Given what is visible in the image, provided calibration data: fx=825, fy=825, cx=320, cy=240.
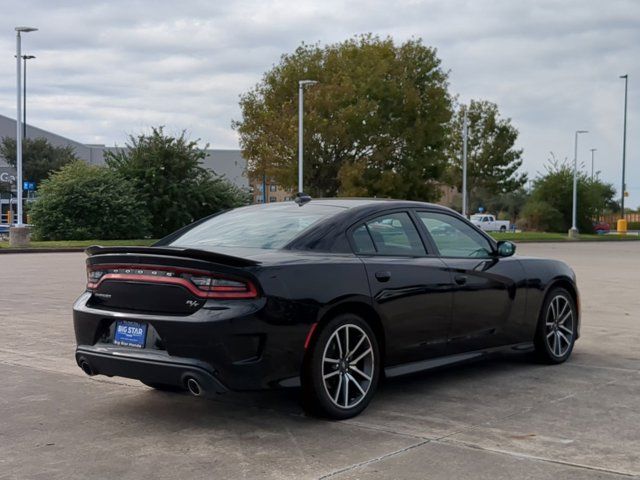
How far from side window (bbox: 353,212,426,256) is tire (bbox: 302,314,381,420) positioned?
2.06ft

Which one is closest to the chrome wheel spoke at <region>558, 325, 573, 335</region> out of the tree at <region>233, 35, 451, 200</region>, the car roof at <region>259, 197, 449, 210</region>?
the car roof at <region>259, 197, 449, 210</region>

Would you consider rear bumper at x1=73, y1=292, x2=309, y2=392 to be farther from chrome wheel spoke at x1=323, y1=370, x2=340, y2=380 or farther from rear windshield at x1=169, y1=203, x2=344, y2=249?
rear windshield at x1=169, y1=203, x2=344, y2=249

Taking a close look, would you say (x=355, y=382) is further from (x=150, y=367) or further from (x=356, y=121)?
(x=356, y=121)

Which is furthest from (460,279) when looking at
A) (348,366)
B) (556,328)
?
(556,328)

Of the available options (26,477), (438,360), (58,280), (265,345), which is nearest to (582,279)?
(58,280)

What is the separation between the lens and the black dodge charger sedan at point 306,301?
5078 millimetres

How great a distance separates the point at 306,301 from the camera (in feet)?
17.3

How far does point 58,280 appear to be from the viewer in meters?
16.4

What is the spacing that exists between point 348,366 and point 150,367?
1.32 metres

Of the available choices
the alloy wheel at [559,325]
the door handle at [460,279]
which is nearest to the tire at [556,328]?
the alloy wheel at [559,325]

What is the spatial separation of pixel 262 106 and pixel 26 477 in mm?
46674

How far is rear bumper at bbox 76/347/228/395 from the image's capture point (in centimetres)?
500

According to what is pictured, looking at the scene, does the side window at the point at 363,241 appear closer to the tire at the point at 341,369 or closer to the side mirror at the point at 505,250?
the tire at the point at 341,369

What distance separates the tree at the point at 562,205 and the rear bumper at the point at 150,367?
57.9 meters
